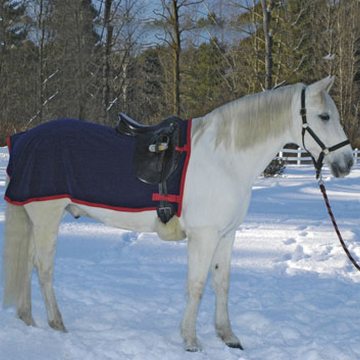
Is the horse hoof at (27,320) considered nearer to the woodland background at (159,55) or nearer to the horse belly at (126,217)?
the horse belly at (126,217)

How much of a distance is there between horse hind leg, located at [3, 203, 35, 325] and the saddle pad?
136 millimetres

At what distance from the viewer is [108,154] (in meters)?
3.10

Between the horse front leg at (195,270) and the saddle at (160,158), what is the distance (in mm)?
228

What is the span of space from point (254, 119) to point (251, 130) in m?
0.07

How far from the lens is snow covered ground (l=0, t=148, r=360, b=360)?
9.63 feet

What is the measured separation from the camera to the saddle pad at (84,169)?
3.02m

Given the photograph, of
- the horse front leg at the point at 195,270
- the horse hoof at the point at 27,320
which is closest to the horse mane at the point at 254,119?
the horse front leg at the point at 195,270

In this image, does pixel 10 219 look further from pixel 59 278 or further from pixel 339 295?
pixel 339 295

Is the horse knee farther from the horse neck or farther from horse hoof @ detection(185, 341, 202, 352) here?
the horse neck

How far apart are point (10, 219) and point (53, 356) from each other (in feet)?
3.30

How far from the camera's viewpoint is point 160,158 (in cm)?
299

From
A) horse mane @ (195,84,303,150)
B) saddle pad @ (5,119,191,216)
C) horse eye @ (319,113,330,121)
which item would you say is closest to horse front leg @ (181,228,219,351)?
saddle pad @ (5,119,191,216)

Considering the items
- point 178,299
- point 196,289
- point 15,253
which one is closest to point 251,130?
point 196,289

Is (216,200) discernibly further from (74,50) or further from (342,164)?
(74,50)
